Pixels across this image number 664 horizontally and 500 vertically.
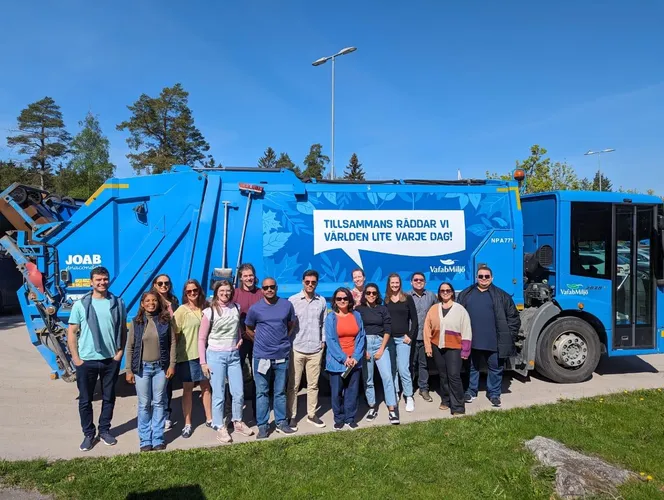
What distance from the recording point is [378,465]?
4.23 meters

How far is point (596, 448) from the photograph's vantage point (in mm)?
4566

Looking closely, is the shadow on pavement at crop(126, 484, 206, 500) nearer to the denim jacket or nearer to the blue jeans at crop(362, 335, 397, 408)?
the denim jacket

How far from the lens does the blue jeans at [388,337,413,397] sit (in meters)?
Answer: 5.66

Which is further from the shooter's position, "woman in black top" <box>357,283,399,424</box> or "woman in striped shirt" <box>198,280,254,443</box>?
"woman in black top" <box>357,283,399,424</box>

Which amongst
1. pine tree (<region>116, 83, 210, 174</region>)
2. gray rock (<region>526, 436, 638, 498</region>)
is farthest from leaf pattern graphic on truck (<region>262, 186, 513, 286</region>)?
pine tree (<region>116, 83, 210, 174</region>)

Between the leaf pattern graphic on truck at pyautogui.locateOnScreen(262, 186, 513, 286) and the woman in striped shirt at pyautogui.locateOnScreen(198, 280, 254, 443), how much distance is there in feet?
4.60

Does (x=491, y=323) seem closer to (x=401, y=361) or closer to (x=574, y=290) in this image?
(x=401, y=361)

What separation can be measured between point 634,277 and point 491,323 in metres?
2.89

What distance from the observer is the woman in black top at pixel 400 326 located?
18.3ft

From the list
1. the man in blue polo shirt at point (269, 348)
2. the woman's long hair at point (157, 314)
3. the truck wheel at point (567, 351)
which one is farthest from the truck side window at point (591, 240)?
the woman's long hair at point (157, 314)

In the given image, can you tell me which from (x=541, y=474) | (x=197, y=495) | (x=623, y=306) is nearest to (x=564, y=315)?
(x=623, y=306)

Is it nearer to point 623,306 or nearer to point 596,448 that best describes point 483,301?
point 596,448

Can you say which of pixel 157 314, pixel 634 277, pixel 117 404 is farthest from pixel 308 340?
pixel 634 277

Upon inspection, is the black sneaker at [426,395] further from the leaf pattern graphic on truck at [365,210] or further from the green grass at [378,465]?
the leaf pattern graphic on truck at [365,210]
